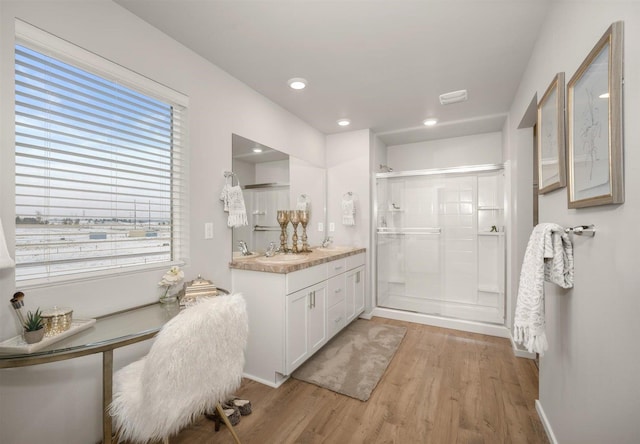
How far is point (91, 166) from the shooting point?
1.48 meters

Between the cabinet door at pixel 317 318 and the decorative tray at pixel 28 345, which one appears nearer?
the decorative tray at pixel 28 345

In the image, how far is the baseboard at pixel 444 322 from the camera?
2.96 metres

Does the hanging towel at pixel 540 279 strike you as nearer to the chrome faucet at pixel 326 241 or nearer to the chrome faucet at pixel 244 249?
the chrome faucet at pixel 244 249

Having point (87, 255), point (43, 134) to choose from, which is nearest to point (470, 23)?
point (43, 134)

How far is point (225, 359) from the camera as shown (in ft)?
4.13

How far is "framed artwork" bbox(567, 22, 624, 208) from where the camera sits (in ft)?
2.85

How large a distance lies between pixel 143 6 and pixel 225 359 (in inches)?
77.0

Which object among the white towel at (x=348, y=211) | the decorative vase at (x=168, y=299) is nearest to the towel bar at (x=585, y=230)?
the decorative vase at (x=168, y=299)

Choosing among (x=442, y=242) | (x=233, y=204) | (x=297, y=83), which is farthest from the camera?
(x=442, y=242)

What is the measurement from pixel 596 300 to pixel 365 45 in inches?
74.1

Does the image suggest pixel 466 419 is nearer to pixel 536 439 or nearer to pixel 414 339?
pixel 536 439

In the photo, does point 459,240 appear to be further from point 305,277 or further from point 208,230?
point 208,230

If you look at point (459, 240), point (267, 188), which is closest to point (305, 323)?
point (267, 188)

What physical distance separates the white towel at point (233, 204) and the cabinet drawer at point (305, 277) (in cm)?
62
